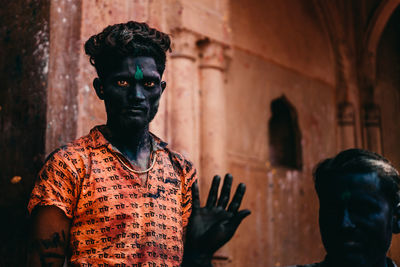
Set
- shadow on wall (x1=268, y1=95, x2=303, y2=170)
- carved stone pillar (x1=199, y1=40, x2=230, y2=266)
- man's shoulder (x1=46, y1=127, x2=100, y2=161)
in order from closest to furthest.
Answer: man's shoulder (x1=46, y1=127, x2=100, y2=161) < carved stone pillar (x1=199, y1=40, x2=230, y2=266) < shadow on wall (x1=268, y1=95, x2=303, y2=170)

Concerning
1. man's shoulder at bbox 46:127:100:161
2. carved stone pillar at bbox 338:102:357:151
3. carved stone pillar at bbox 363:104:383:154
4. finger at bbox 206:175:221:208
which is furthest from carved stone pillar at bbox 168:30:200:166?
carved stone pillar at bbox 363:104:383:154

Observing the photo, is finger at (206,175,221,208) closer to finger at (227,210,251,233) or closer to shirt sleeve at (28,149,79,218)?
finger at (227,210,251,233)

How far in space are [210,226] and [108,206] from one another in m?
0.48

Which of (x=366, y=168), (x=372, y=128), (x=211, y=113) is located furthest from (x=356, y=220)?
(x=372, y=128)

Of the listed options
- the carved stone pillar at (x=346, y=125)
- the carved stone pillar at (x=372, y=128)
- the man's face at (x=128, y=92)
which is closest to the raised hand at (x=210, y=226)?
the man's face at (x=128, y=92)

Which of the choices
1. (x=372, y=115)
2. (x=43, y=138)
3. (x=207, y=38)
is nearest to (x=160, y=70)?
(x=43, y=138)

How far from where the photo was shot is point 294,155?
9.09 m

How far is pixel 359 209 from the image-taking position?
2.25 m

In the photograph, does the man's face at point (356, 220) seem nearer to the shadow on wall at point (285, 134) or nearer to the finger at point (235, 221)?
the finger at point (235, 221)

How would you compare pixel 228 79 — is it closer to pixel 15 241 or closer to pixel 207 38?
pixel 207 38

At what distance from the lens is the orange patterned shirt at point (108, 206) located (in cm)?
243

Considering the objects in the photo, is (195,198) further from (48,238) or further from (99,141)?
(48,238)

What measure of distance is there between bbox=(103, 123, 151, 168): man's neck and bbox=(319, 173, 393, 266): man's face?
33.1 inches

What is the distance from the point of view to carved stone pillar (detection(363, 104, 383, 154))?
10.3 metres
